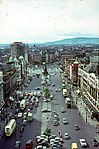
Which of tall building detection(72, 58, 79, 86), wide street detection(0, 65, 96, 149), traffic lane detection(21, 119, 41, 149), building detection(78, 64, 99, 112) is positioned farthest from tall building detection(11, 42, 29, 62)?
traffic lane detection(21, 119, 41, 149)

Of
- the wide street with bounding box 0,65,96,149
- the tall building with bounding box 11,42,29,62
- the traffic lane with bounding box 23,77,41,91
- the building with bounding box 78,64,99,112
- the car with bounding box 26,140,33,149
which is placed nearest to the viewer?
the car with bounding box 26,140,33,149

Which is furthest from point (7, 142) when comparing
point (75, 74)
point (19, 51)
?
point (19, 51)

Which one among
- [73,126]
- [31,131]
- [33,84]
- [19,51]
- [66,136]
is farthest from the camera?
[19,51]

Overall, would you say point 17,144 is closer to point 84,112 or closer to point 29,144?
point 29,144

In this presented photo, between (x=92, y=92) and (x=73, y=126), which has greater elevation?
(x=92, y=92)

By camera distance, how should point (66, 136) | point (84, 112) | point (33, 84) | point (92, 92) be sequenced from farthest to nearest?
point (33, 84)
point (92, 92)
point (84, 112)
point (66, 136)

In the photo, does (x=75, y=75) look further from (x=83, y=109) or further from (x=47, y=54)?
(x=47, y=54)

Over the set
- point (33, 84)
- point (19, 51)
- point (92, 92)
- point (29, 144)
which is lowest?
point (33, 84)

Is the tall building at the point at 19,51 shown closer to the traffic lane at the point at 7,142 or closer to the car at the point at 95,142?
the traffic lane at the point at 7,142

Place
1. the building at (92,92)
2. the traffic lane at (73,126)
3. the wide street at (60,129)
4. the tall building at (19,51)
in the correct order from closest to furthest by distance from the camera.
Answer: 1. the wide street at (60,129)
2. the traffic lane at (73,126)
3. the building at (92,92)
4. the tall building at (19,51)

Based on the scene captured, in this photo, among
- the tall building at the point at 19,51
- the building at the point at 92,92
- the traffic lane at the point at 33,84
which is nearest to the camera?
the building at the point at 92,92

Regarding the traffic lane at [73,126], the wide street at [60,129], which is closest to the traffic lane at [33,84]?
the wide street at [60,129]

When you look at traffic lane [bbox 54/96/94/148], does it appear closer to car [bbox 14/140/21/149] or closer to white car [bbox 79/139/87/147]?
white car [bbox 79/139/87/147]

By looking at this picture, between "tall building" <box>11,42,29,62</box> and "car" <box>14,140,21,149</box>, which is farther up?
"tall building" <box>11,42,29,62</box>
